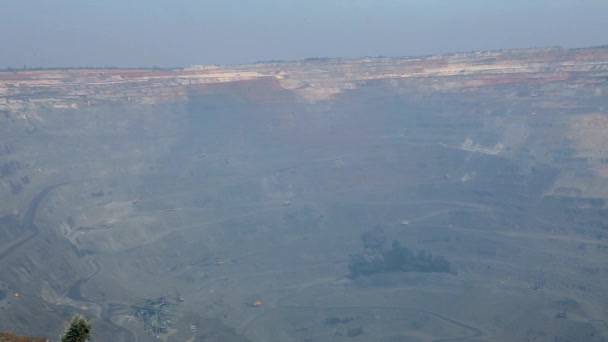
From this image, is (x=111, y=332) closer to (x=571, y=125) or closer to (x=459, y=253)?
(x=459, y=253)

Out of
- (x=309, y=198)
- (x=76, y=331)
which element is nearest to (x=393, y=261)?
(x=309, y=198)

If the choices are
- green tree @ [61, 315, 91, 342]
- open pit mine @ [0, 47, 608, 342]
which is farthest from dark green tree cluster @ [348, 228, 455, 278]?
green tree @ [61, 315, 91, 342]

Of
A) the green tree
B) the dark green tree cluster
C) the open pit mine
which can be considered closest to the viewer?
the green tree

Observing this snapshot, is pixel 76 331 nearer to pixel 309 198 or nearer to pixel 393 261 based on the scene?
pixel 393 261

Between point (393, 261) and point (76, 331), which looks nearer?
point (76, 331)

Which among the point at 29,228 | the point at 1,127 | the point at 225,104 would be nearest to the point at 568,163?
the point at 225,104

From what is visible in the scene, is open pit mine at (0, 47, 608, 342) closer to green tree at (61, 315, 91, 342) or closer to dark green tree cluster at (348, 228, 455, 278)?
dark green tree cluster at (348, 228, 455, 278)

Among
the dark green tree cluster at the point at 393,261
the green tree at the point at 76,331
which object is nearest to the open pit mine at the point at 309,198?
the dark green tree cluster at the point at 393,261
